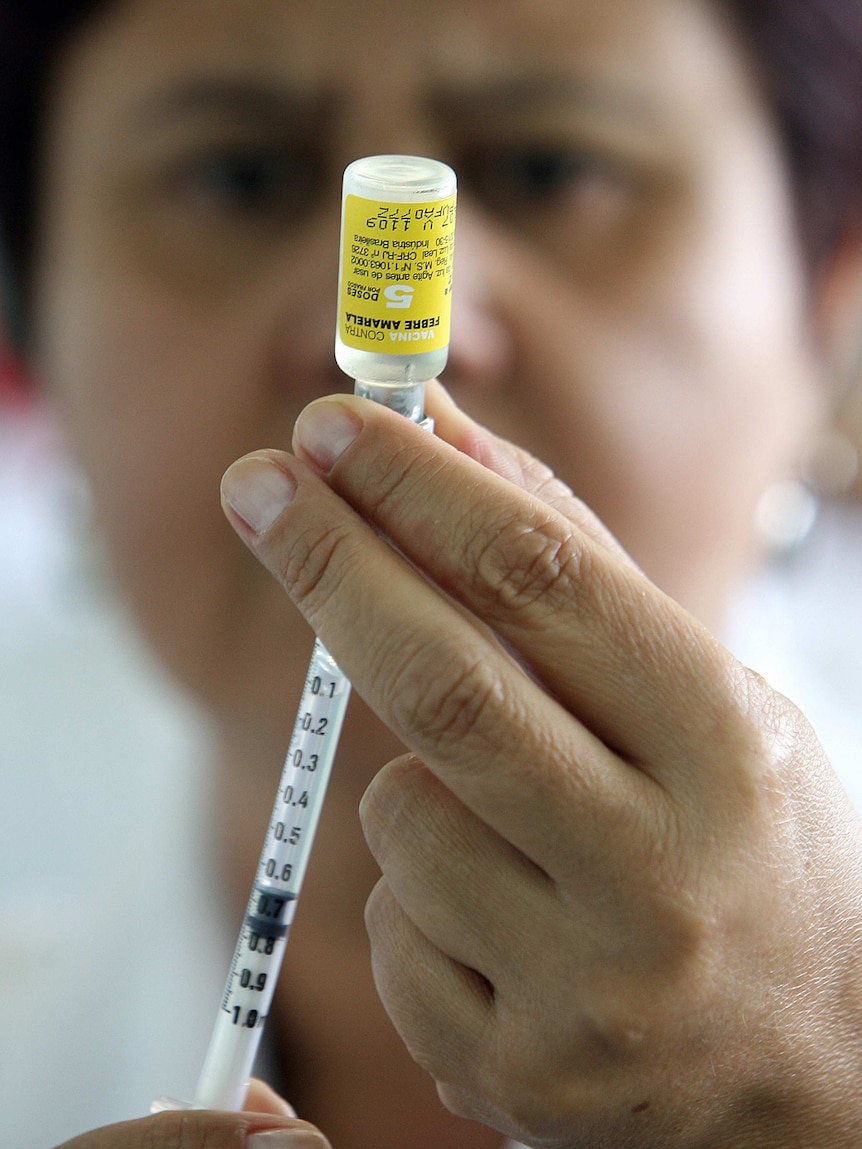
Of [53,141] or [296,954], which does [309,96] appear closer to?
[53,141]

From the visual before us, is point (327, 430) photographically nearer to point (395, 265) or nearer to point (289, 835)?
point (395, 265)

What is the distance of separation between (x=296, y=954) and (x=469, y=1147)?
221 mm

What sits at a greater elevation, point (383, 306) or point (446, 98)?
point (446, 98)

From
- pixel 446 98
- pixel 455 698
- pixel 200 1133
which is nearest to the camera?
pixel 455 698

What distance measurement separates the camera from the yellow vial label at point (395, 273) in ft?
1.34

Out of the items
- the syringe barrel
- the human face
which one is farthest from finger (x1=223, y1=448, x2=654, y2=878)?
the human face

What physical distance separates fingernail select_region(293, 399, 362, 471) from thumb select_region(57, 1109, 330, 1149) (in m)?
0.28

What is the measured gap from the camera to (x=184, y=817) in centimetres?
124

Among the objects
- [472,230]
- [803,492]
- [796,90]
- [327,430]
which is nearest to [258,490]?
[327,430]

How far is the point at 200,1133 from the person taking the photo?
499mm

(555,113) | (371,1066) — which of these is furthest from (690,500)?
(371,1066)

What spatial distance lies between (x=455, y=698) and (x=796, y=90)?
2.13 feet

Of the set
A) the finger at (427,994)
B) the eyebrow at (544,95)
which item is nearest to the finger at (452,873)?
the finger at (427,994)

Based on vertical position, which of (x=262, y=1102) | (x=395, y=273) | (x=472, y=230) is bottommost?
(x=262, y=1102)
